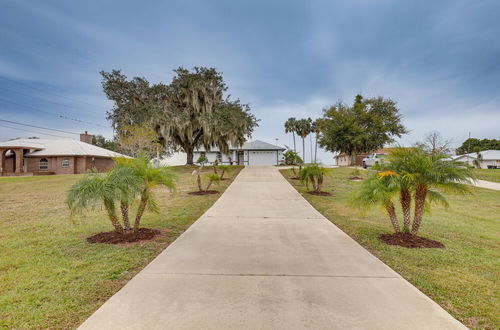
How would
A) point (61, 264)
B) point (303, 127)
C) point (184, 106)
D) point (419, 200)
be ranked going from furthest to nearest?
1. point (303, 127)
2. point (184, 106)
3. point (419, 200)
4. point (61, 264)

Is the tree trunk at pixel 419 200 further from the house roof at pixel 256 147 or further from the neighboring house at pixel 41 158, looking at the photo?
the house roof at pixel 256 147

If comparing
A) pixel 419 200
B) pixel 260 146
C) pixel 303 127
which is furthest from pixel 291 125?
pixel 419 200

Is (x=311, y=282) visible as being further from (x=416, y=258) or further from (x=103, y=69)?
(x=103, y=69)

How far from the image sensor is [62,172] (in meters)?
27.9

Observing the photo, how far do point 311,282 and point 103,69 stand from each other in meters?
29.4

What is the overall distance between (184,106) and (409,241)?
2407 cm

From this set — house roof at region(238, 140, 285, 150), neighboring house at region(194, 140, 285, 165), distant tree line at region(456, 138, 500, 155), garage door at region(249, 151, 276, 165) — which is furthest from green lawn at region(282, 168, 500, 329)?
distant tree line at region(456, 138, 500, 155)

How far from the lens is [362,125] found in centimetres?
3181

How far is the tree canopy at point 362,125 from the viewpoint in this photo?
1193 inches

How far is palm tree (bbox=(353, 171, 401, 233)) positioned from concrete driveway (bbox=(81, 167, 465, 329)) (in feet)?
2.88

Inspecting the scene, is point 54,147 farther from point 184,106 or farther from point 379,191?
point 379,191

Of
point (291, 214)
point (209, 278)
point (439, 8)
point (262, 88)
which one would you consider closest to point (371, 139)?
point (262, 88)

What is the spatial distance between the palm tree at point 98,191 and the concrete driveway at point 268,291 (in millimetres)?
1348

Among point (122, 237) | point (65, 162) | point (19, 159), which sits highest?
point (19, 159)
